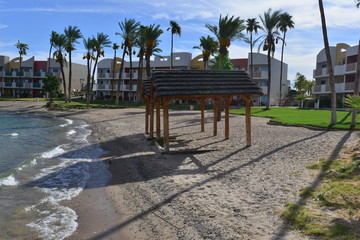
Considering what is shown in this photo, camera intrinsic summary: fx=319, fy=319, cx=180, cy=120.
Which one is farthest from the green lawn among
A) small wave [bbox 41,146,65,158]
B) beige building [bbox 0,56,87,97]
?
beige building [bbox 0,56,87,97]

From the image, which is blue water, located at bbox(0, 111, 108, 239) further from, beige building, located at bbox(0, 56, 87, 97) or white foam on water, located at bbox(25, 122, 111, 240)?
beige building, located at bbox(0, 56, 87, 97)

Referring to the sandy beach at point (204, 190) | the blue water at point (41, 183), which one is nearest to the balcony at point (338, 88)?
the sandy beach at point (204, 190)

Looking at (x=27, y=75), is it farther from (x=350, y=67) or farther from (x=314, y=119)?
(x=314, y=119)

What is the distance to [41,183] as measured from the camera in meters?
10.4

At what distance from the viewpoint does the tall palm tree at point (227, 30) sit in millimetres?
26875

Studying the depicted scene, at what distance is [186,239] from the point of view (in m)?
5.73

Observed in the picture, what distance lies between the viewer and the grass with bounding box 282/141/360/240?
534 cm

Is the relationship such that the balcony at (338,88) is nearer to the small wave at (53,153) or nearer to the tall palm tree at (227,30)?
the tall palm tree at (227,30)

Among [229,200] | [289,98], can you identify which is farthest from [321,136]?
[289,98]

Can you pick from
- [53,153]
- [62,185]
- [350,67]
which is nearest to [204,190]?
[62,185]

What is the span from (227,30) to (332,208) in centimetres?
2295

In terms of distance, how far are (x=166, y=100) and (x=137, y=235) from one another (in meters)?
7.33

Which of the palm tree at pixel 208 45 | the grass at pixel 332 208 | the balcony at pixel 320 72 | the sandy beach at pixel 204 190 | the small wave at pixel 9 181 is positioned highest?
the palm tree at pixel 208 45

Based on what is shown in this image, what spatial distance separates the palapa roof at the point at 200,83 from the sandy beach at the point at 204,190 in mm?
2461
